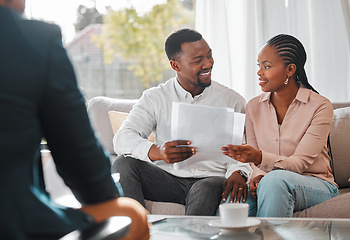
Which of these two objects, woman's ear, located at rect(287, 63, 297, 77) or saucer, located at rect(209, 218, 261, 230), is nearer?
saucer, located at rect(209, 218, 261, 230)

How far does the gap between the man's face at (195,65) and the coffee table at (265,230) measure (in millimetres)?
888

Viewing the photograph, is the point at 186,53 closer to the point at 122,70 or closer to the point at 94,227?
the point at 94,227

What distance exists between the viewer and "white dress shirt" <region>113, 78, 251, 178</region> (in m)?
1.99

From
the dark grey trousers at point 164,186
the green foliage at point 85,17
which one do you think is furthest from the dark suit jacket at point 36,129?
the green foliage at point 85,17

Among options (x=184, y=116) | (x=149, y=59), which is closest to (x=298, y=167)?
(x=184, y=116)

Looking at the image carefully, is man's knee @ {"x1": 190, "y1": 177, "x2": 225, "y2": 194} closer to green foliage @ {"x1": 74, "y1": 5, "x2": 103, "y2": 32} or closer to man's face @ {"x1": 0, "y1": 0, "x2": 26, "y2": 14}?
man's face @ {"x1": 0, "y1": 0, "x2": 26, "y2": 14}

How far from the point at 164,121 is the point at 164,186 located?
324 mm

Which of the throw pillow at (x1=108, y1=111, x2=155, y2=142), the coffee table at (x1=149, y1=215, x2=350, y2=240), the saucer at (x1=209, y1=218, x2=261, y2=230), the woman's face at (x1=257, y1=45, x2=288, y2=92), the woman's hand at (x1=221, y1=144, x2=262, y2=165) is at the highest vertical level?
the woman's face at (x1=257, y1=45, x2=288, y2=92)

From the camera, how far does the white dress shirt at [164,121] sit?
1.99 metres

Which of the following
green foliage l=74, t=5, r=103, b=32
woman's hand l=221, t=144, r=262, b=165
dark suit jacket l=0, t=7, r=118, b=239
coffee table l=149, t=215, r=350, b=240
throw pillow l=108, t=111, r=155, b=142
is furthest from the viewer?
green foliage l=74, t=5, r=103, b=32

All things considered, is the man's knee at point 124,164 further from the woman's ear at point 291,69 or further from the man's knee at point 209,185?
the woman's ear at point 291,69

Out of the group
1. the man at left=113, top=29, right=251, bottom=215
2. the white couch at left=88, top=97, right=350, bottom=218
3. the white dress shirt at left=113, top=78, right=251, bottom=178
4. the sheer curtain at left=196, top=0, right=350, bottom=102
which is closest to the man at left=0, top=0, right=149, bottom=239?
the white couch at left=88, top=97, right=350, bottom=218

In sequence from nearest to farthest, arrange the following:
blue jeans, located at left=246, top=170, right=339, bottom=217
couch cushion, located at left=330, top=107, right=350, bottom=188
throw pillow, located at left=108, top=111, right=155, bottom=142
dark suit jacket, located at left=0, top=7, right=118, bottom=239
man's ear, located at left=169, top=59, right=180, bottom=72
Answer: dark suit jacket, located at left=0, top=7, right=118, bottom=239 → blue jeans, located at left=246, top=170, right=339, bottom=217 → couch cushion, located at left=330, top=107, right=350, bottom=188 → man's ear, located at left=169, top=59, right=180, bottom=72 → throw pillow, located at left=108, top=111, right=155, bottom=142

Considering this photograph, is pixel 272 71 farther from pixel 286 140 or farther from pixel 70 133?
pixel 70 133
